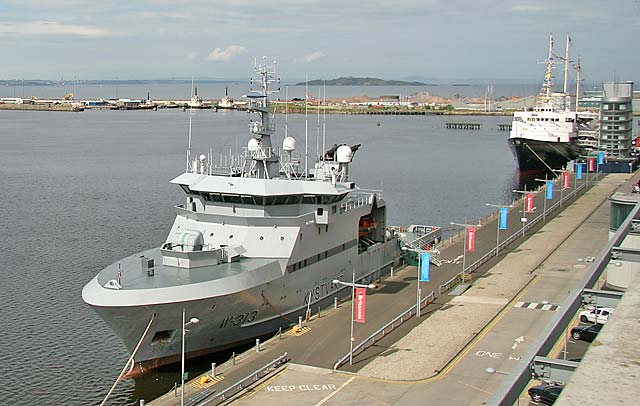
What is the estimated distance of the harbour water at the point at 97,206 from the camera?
97.5 feet

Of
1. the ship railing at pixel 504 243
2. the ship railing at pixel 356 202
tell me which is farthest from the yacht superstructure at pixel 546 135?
the ship railing at pixel 356 202

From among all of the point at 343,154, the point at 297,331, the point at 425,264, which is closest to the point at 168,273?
the point at 297,331

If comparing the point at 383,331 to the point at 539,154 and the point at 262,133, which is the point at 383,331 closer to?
the point at 262,133

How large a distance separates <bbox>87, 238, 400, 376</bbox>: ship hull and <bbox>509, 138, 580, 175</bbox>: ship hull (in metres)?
75.2

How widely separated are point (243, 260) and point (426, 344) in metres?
8.46

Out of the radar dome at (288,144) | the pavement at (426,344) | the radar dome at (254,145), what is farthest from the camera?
the radar dome at (288,144)

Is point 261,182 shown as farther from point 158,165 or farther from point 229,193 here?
point 158,165

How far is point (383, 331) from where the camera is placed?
28781mm

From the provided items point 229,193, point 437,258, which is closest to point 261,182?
point 229,193

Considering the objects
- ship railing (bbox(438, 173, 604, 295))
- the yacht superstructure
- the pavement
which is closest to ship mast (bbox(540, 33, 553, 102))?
the yacht superstructure

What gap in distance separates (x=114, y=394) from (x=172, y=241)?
7.20m

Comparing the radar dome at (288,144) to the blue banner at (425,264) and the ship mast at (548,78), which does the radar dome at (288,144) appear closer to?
the blue banner at (425,264)

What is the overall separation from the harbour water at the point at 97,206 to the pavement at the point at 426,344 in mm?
4879

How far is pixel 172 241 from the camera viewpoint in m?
31.7
